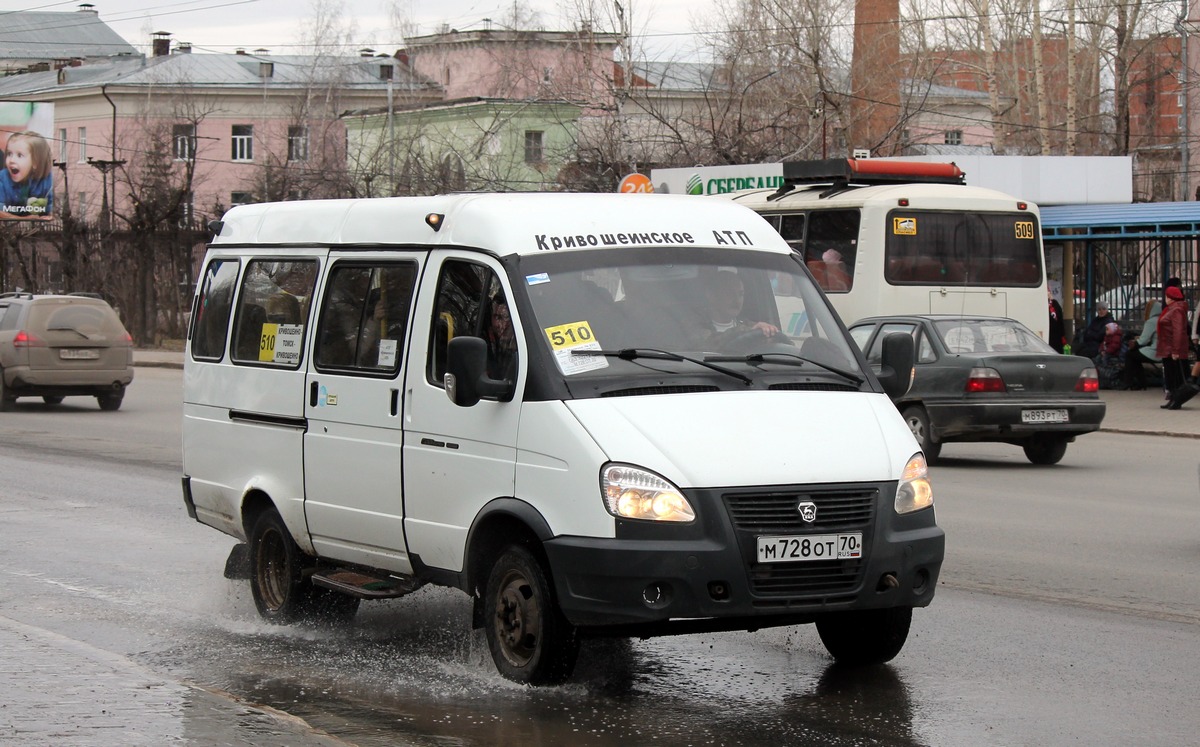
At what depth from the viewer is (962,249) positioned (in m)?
22.5

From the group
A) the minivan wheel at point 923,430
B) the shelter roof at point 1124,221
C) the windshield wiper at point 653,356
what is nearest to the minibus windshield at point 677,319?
the windshield wiper at point 653,356

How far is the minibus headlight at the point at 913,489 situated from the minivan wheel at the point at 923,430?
389 inches

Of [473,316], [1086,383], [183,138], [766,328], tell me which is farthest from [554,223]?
[183,138]

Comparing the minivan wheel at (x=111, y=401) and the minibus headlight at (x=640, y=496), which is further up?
the minibus headlight at (x=640, y=496)

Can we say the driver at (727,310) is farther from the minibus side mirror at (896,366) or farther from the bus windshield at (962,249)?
the bus windshield at (962,249)

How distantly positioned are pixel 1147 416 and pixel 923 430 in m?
7.75

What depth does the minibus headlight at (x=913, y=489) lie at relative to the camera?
21.4ft

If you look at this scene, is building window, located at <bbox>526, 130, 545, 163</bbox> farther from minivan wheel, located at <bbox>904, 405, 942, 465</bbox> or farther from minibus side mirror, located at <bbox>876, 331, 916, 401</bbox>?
minibus side mirror, located at <bbox>876, 331, 916, 401</bbox>

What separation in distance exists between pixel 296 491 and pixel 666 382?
2.39m

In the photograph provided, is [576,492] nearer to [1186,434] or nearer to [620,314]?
[620,314]

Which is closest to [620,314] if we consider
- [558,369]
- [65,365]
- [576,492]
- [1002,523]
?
[558,369]

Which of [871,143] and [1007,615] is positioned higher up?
[871,143]

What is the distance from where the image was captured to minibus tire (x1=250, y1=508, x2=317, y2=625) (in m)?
8.33

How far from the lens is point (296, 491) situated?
320 inches
